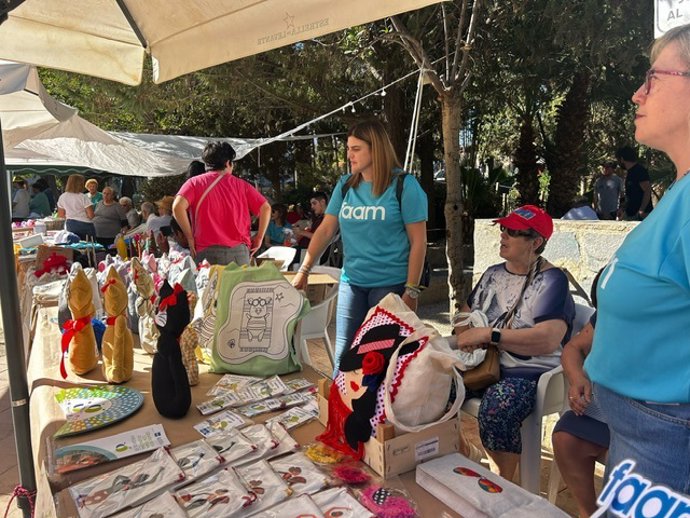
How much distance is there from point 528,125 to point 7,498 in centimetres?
1146

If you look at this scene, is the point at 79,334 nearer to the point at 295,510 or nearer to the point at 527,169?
the point at 295,510

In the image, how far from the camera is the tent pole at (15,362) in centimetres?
198

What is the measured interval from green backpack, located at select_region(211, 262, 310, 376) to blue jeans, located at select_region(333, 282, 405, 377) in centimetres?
59

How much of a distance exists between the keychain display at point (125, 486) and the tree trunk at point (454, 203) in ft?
12.8

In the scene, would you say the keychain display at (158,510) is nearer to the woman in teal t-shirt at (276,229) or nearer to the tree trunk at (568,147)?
the woman in teal t-shirt at (276,229)

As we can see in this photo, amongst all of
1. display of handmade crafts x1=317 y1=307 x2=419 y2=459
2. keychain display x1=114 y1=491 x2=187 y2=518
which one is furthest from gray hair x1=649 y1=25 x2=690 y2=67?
keychain display x1=114 y1=491 x2=187 y2=518

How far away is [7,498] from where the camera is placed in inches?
105

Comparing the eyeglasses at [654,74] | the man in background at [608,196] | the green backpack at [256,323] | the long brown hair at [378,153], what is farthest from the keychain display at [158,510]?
the man in background at [608,196]

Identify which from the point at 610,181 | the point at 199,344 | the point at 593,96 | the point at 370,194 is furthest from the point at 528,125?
the point at 199,344

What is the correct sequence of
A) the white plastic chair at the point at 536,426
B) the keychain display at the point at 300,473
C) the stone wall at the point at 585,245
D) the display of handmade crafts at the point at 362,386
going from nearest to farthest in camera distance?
the keychain display at the point at 300,473, the display of handmade crafts at the point at 362,386, the white plastic chair at the point at 536,426, the stone wall at the point at 585,245

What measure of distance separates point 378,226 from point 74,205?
679cm

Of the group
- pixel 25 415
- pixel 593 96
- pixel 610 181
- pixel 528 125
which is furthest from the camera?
pixel 528 125

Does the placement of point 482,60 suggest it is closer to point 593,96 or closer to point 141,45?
point 593,96

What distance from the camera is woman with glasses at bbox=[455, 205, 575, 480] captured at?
2189mm
